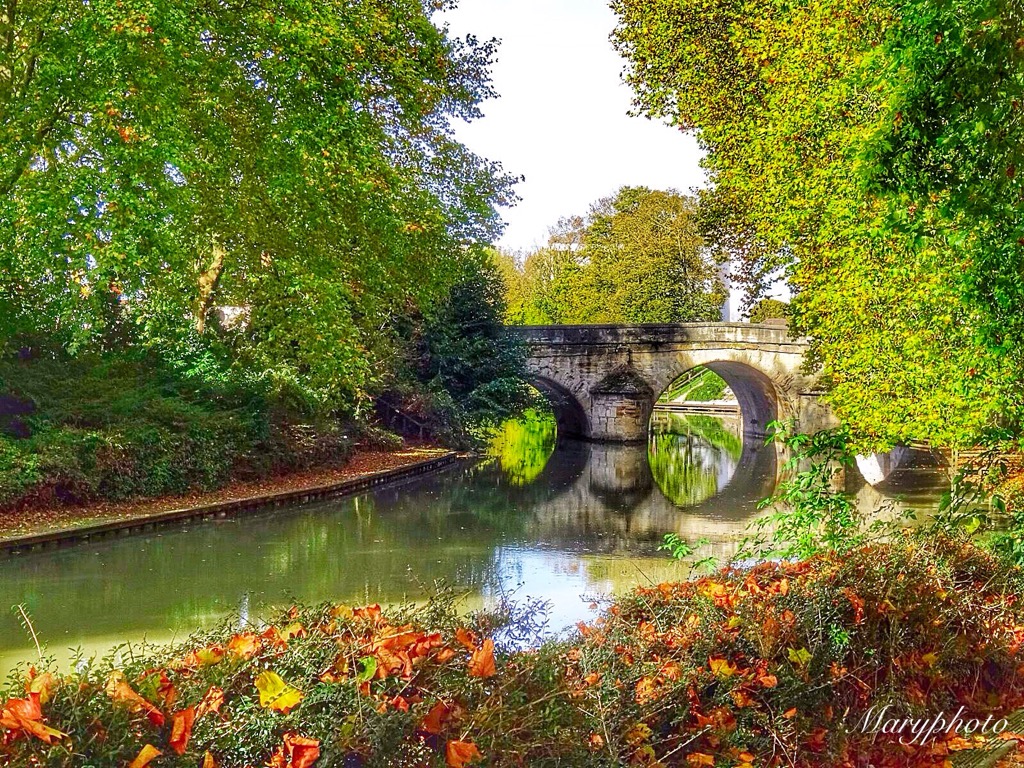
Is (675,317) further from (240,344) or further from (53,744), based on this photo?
(53,744)

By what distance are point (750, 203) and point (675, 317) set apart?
103 ft

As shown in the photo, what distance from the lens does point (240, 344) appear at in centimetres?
1978

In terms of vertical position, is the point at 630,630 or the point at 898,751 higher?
the point at 630,630

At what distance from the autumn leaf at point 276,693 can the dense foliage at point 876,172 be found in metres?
4.53

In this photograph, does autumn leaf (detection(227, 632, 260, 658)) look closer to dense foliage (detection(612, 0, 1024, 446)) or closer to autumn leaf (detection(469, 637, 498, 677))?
autumn leaf (detection(469, 637, 498, 677))

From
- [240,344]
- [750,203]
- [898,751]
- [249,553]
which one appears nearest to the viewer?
[898,751]

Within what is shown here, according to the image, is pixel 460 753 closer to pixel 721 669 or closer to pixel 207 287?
pixel 721 669

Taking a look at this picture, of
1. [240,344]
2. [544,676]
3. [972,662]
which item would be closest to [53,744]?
[544,676]

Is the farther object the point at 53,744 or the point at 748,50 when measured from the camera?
the point at 748,50

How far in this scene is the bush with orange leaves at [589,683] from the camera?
2428 mm

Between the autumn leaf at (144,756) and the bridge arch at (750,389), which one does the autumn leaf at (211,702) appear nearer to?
the autumn leaf at (144,756)

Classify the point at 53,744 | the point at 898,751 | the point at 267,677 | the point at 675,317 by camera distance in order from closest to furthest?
the point at 53,744 < the point at 267,677 < the point at 898,751 < the point at 675,317

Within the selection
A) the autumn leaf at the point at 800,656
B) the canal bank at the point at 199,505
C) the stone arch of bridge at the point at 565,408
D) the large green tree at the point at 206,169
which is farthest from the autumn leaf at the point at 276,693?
the stone arch of bridge at the point at 565,408

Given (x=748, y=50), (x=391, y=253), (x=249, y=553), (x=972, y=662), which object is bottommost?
(x=249, y=553)
